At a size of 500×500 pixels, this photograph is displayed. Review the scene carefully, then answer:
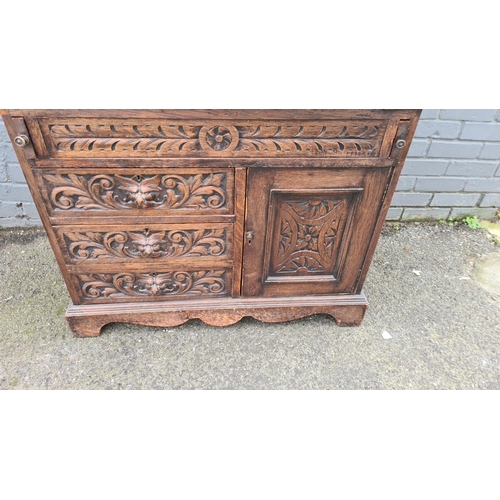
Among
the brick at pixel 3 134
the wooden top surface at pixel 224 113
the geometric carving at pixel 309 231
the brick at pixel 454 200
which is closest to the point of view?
the wooden top surface at pixel 224 113

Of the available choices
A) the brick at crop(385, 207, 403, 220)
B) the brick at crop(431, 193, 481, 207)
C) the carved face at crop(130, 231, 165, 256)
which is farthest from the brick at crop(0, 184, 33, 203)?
the brick at crop(431, 193, 481, 207)

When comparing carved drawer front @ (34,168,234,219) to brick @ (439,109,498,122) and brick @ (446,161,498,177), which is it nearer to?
brick @ (439,109,498,122)

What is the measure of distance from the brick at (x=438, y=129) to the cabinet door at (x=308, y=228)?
990mm

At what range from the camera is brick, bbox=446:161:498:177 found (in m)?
2.22

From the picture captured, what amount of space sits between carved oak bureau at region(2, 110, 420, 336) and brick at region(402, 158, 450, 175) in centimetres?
98

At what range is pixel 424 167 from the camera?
2215mm

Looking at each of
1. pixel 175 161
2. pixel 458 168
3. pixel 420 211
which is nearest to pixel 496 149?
pixel 458 168

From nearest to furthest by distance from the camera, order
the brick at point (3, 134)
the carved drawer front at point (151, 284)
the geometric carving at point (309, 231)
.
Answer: the geometric carving at point (309, 231)
the carved drawer front at point (151, 284)
the brick at point (3, 134)

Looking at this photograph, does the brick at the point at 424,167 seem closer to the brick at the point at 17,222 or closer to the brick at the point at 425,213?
the brick at the point at 425,213

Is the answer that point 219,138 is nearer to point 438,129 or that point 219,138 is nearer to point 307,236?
point 307,236

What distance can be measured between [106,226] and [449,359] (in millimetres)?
1454

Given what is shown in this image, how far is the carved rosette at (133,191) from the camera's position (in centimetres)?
123

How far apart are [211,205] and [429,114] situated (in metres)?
1.41

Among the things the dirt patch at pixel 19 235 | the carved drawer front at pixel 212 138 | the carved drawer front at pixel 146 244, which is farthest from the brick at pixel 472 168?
the dirt patch at pixel 19 235
